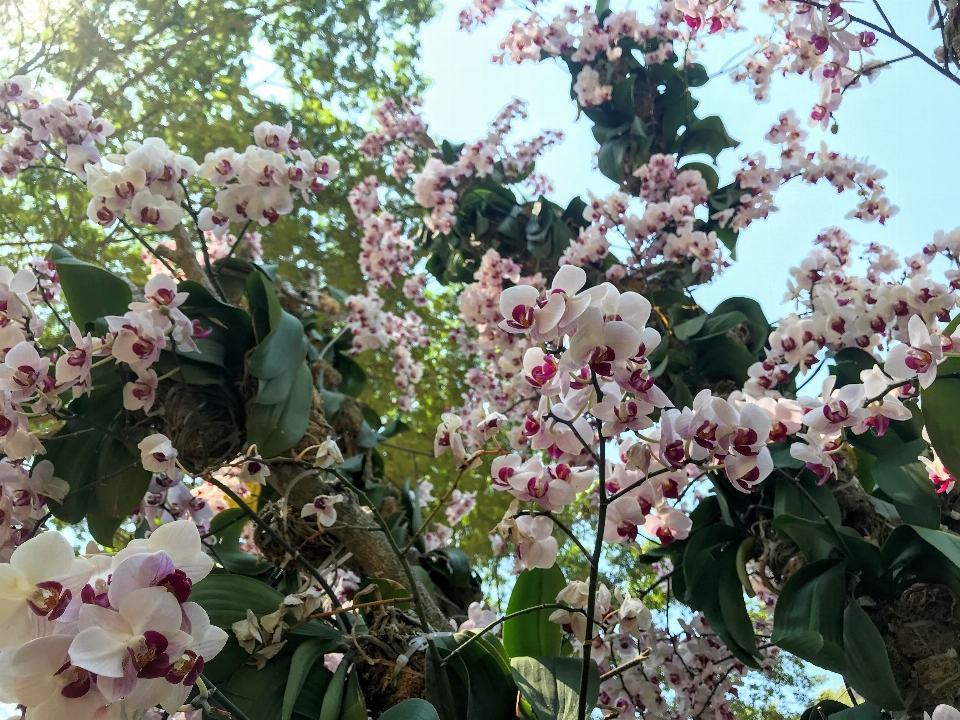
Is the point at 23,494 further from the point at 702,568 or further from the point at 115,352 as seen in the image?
the point at 702,568

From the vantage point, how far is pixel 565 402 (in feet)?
2.07

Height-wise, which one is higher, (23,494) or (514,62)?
(514,62)

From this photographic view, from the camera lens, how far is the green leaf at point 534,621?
0.79 m

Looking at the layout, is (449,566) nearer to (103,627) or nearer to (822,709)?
(822,709)

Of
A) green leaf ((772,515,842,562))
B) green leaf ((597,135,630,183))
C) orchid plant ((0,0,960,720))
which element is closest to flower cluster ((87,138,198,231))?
orchid plant ((0,0,960,720))

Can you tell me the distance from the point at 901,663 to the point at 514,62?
6.72ft

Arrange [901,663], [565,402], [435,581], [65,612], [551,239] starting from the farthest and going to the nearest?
[551,239], [435,581], [901,663], [565,402], [65,612]

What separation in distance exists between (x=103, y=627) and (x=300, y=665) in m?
0.41

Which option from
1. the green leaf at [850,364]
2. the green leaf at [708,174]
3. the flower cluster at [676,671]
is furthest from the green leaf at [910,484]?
the green leaf at [708,174]

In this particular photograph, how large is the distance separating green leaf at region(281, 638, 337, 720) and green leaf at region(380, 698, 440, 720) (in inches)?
4.3

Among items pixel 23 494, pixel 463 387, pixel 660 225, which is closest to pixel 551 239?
pixel 660 225

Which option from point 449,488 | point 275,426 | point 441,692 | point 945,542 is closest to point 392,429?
point 449,488

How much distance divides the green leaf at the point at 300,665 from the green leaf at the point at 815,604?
55 cm

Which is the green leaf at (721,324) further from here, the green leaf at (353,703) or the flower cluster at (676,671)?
the green leaf at (353,703)
